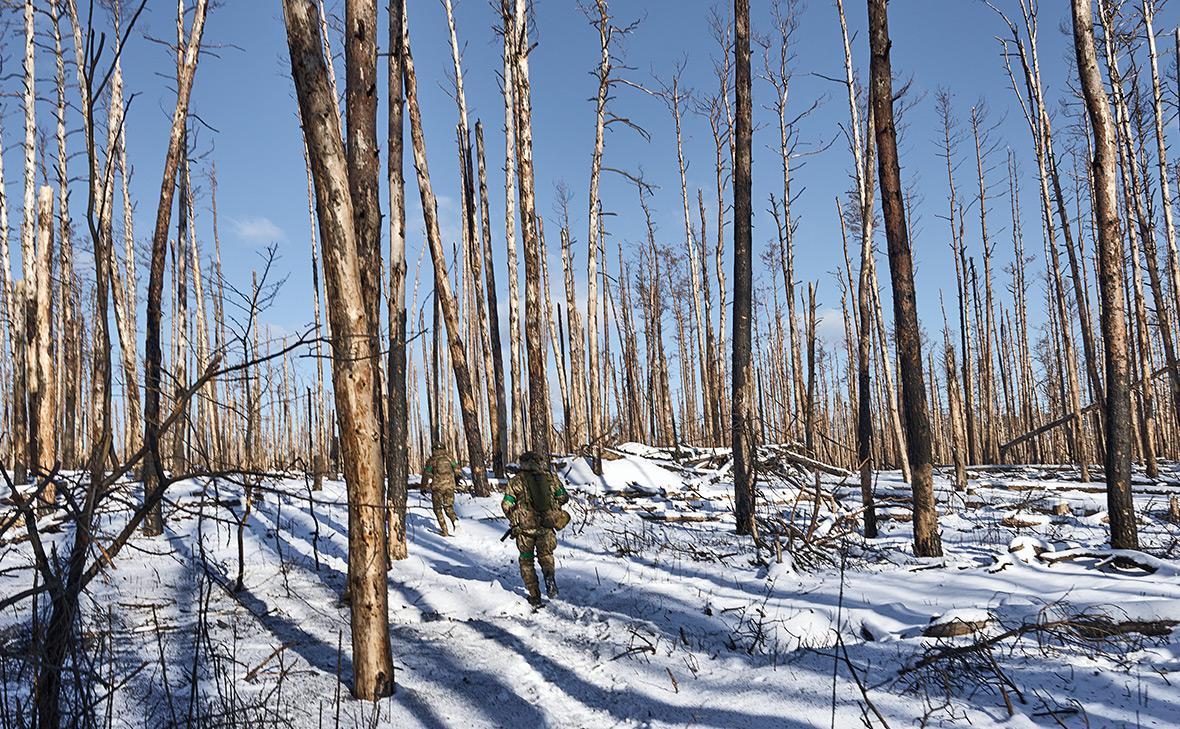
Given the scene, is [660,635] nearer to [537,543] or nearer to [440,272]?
[537,543]

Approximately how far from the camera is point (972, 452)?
22.9m

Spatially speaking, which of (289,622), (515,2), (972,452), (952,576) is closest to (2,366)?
(515,2)

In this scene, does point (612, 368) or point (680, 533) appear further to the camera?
point (612, 368)

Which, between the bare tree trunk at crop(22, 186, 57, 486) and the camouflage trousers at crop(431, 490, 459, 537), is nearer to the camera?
the camouflage trousers at crop(431, 490, 459, 537)

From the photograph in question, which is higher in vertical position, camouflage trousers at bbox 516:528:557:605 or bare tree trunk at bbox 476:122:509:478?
bare tree trunk at bbox 476:122:509:478

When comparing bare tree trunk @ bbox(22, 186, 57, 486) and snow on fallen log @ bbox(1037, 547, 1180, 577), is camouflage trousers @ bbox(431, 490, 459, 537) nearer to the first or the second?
bare tree trunk @ bbox(22, 186, 57, 486)

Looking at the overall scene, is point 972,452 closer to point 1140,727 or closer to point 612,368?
point 612,368

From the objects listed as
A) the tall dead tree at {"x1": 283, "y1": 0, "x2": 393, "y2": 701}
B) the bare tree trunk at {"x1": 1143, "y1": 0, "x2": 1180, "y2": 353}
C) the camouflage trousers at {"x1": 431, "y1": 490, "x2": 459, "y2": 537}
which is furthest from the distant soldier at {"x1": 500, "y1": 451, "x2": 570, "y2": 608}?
the bare tree trunk at {"x1": 1143, "y1": 0, "x2": 1180, "y2": 353}

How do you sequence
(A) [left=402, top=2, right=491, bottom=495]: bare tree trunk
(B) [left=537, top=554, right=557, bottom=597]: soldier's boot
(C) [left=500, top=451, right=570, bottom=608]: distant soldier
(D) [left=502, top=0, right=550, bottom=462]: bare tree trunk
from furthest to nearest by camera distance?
1. (A) [left=402, top=2, right=491, bottom=495]: bare tree trunk
2. (D) [left=502, top=0, right=550, bottom=462]: bare tree trunk
3. (B) [left=537, top=554, right=557, bottom=597]: soldier's boot
4. (C) [left=500, top=451, right=570, bottom=608]: distant soldier

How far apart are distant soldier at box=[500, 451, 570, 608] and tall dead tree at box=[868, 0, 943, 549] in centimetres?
391

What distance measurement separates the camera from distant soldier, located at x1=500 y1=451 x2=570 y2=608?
6.80m

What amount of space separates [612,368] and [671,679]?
2871 cm

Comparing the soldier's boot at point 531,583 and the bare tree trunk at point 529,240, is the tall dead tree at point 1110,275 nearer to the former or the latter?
the soldier's boot at point 531,583

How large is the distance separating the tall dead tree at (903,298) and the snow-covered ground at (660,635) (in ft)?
1.85
